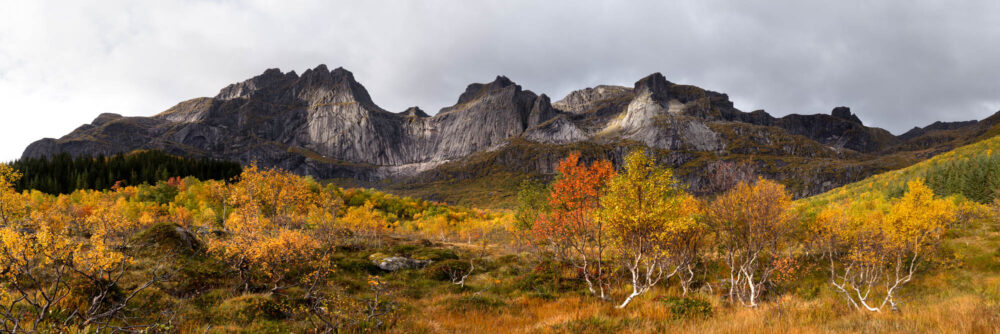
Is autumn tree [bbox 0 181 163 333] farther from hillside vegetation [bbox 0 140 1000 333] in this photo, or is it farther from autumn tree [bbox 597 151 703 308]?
autumn tree [bbox 597 151 703 308]

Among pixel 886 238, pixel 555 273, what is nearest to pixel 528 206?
pixel 555 273

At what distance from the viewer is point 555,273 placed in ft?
80.9

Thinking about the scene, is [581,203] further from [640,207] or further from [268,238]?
[268,238]

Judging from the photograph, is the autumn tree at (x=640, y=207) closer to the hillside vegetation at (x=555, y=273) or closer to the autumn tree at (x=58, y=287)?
the hillside vegetation at (x=555, y=273)

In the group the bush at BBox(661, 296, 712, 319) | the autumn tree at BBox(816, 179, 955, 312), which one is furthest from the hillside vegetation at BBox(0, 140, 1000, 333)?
the autumn tree at BBox(816, 179, 955, 312)

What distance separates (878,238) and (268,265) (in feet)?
124

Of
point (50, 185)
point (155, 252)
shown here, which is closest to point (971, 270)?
point (155, 252)

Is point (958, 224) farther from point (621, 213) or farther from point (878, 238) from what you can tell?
point (621, 213)

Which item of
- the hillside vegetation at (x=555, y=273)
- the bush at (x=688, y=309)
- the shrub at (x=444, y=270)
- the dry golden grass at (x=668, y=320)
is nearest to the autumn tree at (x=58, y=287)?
the hillside vegetation at (x=555, y=273)

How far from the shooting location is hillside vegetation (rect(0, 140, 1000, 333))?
10.6 m

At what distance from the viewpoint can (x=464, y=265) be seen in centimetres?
2908

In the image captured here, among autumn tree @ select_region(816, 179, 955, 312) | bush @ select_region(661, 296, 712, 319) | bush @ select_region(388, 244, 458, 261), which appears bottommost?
bush @ select_region(388, 244, 458, 261)

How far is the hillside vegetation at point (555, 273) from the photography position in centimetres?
1064

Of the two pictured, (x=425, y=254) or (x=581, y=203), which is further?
(x=425, y=254)
